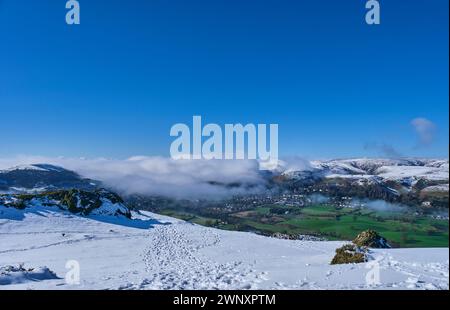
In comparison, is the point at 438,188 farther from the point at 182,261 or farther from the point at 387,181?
the point at 182,261

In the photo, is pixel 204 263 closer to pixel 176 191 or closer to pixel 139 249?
pixel 139 249

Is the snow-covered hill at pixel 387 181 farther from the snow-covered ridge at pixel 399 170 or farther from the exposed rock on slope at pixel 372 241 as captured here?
the exposed rock on slope at pixel 372 241

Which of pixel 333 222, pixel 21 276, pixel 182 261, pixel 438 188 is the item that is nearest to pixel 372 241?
pixel 438 188

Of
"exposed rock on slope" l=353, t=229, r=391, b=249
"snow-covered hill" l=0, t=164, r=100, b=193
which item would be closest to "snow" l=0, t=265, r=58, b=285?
"exposed rock on slope" l=353, t=229, r=391, b=249

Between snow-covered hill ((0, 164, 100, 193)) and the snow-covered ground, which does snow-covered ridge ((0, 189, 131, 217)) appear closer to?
the snow-covered ground

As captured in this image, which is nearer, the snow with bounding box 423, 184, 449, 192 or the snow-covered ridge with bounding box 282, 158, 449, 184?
the snow with bounding box 423, 184, 449, 192
